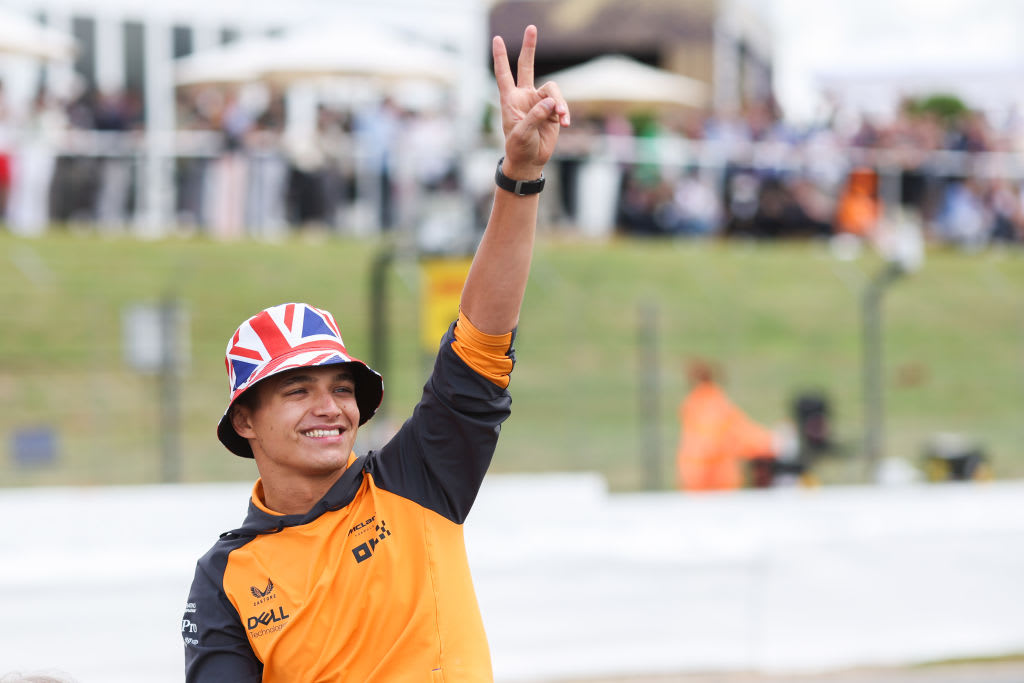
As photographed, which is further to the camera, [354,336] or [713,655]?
[354,336]

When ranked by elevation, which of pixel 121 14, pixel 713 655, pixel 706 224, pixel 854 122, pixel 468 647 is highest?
pixel 121 14

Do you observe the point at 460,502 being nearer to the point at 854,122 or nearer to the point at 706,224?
the point at 706,224

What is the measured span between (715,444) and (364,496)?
8.24 m

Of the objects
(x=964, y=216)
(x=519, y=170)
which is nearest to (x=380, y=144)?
(x=964, y=216)

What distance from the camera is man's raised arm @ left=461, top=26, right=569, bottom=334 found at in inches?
95.8

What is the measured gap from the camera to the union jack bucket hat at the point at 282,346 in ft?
8.31

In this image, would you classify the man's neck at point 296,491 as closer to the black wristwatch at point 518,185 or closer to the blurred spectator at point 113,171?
the black wristwatch at point 518,185

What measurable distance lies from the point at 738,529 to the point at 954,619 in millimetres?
1315

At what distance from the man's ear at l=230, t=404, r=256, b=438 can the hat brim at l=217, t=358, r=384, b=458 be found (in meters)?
0.01

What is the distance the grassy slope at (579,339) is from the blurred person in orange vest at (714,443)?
1.21 feet

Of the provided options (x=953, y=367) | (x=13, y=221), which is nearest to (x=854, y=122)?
(x=953, y=367)

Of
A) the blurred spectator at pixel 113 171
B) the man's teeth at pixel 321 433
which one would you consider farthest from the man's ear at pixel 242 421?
the blurred spectator at pixel 113 171

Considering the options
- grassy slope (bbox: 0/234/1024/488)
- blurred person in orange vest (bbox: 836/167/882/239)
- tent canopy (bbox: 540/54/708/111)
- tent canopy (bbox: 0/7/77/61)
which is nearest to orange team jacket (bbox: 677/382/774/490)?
grassy slope (bbox: 0/234/1024/488)

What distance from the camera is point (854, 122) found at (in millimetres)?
19719
